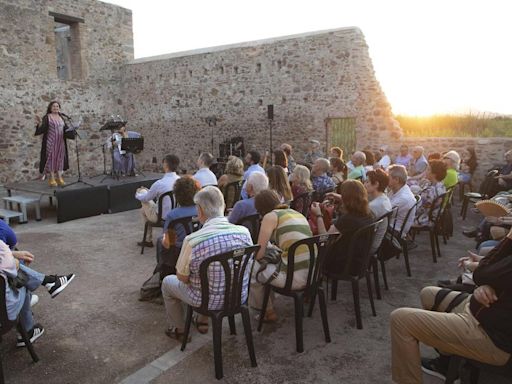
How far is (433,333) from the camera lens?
1.88 m

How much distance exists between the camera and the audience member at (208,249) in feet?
7.21

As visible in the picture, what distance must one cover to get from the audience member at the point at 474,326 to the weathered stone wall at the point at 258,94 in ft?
25.0

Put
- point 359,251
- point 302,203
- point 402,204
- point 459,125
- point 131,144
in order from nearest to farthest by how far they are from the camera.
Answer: point 359,251
point 402,204
point 302,203
point 131,144
point 459,125

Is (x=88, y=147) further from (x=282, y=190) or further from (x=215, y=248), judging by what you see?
(x=215, y=248)

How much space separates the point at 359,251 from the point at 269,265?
2.35ft

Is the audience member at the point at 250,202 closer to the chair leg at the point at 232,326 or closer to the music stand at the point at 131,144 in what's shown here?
the chair leg at the point at 232,326

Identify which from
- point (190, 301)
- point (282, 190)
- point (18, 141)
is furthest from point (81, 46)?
point (190, 301)

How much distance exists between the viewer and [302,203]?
12.7ft

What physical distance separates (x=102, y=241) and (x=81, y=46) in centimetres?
899

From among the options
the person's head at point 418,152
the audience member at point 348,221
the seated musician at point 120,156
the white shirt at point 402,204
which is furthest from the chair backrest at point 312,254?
the seated musician at point 120,156

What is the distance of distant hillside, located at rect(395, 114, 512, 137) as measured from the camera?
37.7ft

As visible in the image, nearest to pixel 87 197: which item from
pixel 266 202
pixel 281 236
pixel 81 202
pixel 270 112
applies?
pixel 81 202

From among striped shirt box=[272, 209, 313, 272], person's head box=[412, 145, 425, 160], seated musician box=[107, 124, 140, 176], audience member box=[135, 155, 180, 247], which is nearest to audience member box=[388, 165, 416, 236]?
striped shirt box=[272, 209, 313, 272]

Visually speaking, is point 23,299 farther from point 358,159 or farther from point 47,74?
point 47,74
